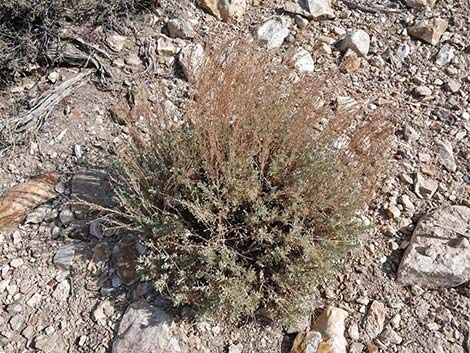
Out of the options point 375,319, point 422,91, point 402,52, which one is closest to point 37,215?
point 375,319

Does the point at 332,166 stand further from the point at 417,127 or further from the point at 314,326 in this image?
the point at 417,127

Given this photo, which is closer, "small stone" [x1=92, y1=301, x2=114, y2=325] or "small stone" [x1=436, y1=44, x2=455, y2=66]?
"small stone" [x1=92, y1=301, x2=114, y2=325]

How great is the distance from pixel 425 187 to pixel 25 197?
2.65 meters

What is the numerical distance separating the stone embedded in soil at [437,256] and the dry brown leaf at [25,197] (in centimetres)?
231

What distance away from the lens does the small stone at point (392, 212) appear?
3.20m

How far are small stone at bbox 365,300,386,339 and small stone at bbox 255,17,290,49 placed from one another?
2249 mm

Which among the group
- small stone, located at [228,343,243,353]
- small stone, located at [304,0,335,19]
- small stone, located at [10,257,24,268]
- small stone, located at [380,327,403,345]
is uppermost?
small stone, located at [304,0,335,19]

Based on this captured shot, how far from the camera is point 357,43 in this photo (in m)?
4.15

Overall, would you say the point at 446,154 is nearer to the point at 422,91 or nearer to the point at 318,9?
the point at 422,91

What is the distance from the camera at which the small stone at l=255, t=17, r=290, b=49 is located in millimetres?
4117

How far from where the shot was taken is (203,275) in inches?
104

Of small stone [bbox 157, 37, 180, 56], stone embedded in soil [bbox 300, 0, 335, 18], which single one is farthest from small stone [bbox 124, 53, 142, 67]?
stone embedded in soil [bbox 300, 0, 335, 18]

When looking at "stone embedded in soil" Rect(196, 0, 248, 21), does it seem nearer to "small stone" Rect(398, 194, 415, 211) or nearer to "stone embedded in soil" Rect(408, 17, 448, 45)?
"stone embedded in soil" Rect(408, 17, 448, 45)

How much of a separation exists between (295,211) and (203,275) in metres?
0.60
